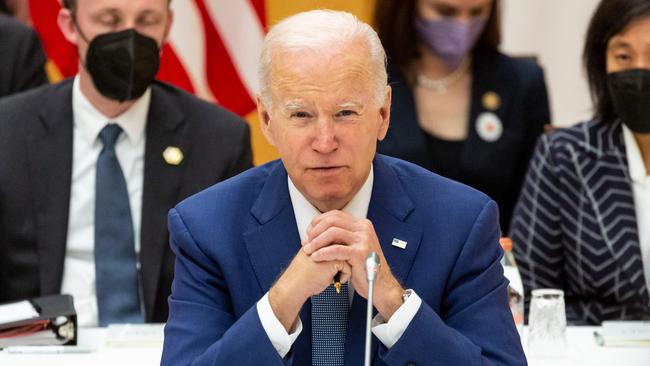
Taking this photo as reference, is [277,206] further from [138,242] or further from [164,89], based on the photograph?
[164,89]

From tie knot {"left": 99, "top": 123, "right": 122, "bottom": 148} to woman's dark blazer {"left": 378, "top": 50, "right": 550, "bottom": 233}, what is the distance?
1.13 metres

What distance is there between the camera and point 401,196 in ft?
10.2

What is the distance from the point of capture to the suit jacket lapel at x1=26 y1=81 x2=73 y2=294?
4262 millimetres

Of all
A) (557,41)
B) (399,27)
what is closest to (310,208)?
(399,27)

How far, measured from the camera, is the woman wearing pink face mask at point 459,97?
501 cm

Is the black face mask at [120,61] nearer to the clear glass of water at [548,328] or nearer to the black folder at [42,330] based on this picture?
the black folder at [42,330]

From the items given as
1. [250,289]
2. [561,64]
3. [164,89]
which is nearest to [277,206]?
[250,289]

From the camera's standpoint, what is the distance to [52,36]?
620cm

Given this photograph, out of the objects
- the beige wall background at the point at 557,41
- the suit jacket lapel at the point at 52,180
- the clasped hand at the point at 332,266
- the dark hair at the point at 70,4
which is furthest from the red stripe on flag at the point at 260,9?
the clasped hand at the point at 332,266

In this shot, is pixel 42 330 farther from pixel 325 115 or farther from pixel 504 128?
pixel 504 128

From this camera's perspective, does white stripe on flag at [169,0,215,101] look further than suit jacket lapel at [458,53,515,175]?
Yes

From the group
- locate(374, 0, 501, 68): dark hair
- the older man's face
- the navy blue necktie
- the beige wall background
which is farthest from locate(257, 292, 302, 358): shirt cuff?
the beige wall background

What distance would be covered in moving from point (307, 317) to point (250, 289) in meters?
0.16

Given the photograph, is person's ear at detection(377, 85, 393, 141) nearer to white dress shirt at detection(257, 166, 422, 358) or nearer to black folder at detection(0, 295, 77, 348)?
white dress shirt at detection(257, 166, 422, 358)
